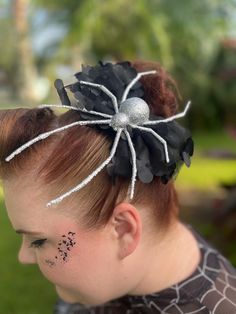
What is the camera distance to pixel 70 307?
2.04 meters

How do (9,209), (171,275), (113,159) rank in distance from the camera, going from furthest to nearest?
(171,275), (9,209), (113,159)

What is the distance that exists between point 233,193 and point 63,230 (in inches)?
81.1

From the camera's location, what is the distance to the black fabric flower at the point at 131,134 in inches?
58.5

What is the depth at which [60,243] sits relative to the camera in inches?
60.8

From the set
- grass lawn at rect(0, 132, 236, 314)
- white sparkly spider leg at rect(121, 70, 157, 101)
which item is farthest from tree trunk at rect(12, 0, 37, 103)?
white sparkly spider leg at rect(121, 70, 157, 101)

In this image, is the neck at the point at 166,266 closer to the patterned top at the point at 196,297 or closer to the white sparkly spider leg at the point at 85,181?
the patterned top at the point at 196,297

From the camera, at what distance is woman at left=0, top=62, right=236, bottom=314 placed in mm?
1477

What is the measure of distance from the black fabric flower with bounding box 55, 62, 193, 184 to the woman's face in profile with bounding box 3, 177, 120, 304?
19cm

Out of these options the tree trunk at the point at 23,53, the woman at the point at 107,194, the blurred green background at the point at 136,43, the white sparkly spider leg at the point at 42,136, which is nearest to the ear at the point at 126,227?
the woman at the point at 107,194

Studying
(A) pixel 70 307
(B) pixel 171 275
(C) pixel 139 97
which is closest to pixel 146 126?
(C) pixel 139 97

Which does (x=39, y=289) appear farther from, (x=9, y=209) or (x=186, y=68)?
(x=186, y=68)

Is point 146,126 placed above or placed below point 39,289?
above

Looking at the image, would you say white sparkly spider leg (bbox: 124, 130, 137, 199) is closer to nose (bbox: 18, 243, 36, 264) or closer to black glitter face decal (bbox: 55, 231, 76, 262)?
black glitter face decal (bbox: 55, 231, 76, 262)

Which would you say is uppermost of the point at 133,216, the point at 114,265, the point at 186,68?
the point at 133,216
